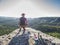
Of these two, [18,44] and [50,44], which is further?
[50,44]

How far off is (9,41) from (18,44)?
1059mm

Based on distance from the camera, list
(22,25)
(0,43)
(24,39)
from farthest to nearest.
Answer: (22,25)
(24,39)
(0,43)

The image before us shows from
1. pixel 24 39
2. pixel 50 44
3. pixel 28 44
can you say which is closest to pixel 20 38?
pixel 24 39

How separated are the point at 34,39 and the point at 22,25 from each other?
1.95 meters

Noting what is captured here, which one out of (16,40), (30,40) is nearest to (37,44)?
(30,40)

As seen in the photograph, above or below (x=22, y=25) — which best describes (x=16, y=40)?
below

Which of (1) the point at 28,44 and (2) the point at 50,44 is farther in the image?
(2) the point at 50,44

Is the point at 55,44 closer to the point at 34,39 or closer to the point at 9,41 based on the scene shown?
the point at 34,39

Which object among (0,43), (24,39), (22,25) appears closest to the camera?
(0,43)

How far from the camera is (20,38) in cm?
1582

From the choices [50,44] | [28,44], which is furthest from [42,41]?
[28,44]

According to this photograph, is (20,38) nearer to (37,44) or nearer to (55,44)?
(37,44)

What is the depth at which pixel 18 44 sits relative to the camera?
48.3 ft

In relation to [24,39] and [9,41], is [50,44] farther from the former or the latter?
[9,41]
